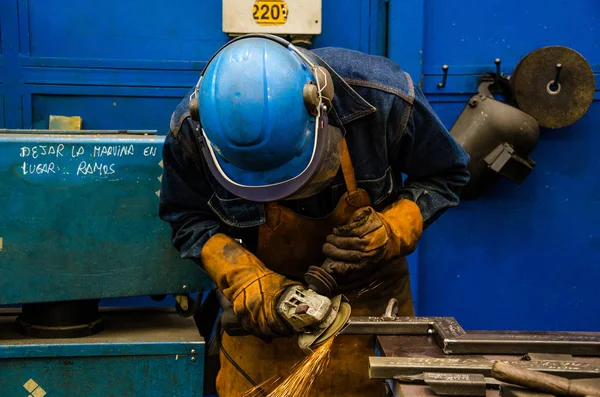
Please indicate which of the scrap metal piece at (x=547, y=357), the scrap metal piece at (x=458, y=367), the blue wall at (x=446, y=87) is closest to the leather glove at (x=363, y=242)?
the scrap metal piece at (x=458, y=367)

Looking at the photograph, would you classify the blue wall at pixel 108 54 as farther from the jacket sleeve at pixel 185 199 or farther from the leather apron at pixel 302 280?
the leather apron at pixel 302 280

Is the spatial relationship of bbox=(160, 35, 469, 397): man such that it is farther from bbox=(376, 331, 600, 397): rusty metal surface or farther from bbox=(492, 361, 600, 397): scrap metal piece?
bbox=(492, 361, 600, 397): scrap metal piece

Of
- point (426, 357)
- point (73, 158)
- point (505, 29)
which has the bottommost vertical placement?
point (426, 357)

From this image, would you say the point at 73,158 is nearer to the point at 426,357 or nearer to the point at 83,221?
the point at 83,221

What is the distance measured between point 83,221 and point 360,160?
0.85m

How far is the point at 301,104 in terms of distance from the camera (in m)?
1.64

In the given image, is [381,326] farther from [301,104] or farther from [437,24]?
[437,24]

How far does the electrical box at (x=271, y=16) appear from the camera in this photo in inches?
117

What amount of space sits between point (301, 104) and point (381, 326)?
23.7 inches

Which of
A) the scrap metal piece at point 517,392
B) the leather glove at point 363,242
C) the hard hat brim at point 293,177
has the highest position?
the hard hat brim at point 293,177

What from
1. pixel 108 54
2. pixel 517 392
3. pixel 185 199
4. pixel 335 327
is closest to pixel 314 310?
pixel 335 327

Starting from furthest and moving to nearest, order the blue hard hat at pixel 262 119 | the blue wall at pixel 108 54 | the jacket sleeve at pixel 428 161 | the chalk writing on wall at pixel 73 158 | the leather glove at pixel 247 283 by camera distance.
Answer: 1. the blue wall at pixel 108 54
2. the chalk writing on wall at pixel 73 158
3. the jacket sleeve at pixel 428 161
4. the leather glove at pixel 247 283
5. the blue hard hat at pixel 262 119

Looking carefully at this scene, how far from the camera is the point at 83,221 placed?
88.0 inches

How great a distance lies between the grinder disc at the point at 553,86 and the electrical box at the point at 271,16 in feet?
2.82
